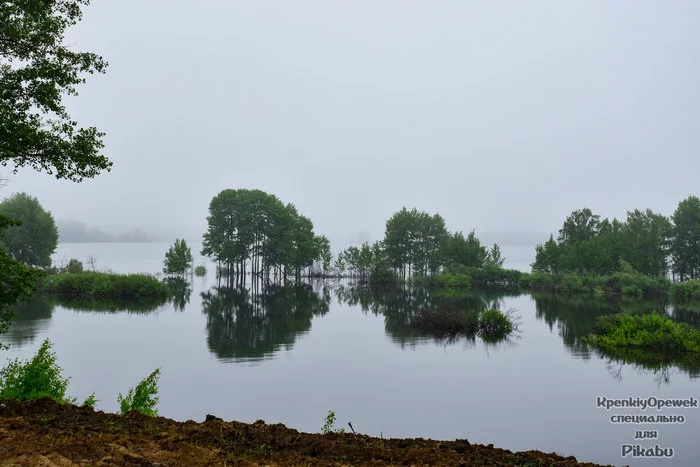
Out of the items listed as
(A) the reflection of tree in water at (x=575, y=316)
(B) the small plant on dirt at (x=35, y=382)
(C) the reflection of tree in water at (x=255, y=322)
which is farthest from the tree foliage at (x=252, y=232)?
(B) the small plant on dirt at (x=35, y=382)

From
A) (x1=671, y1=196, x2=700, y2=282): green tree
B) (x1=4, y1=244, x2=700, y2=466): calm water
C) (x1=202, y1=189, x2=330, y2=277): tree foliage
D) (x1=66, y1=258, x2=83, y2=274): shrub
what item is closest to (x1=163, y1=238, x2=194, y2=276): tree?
(x1=202, y1=189, x2=330, y2=277): tree foliage

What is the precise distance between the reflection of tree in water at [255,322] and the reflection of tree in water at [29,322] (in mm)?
6643

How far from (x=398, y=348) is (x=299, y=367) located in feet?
16.0

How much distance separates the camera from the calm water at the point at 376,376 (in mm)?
9625

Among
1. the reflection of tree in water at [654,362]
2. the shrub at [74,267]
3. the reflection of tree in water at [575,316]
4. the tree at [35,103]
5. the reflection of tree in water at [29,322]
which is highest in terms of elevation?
the tree at [35,103]

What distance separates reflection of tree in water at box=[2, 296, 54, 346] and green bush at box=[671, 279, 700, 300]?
4871 centimetres

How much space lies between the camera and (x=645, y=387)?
489 inches

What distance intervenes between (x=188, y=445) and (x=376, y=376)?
8.70 meters

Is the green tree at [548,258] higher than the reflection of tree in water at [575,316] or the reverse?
higher

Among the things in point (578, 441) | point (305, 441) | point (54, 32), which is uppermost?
point (54, 32)

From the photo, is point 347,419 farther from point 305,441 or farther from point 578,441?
point 578,441

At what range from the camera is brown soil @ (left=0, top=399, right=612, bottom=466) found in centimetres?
501

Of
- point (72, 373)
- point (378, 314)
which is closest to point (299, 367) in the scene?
point (72, 373)

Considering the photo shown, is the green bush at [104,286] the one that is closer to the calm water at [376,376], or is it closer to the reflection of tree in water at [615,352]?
the calm water at [376,376]
